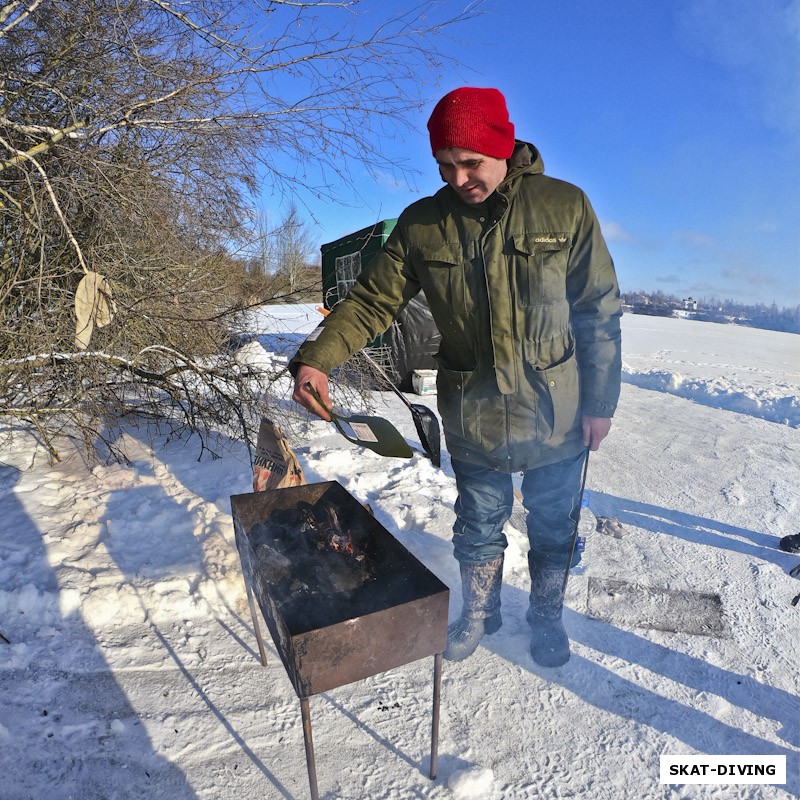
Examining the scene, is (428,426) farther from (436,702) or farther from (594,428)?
(436,702)

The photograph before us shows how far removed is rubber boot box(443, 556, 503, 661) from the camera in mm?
2215

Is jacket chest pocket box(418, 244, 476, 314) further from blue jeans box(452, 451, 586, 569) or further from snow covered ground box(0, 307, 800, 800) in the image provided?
snow covered ground box(0, 307, 800, 800)

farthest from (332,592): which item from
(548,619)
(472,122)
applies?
(472,122)

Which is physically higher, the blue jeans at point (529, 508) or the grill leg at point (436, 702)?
the blue jeans at point (529, 508)

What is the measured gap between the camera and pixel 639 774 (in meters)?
1.72

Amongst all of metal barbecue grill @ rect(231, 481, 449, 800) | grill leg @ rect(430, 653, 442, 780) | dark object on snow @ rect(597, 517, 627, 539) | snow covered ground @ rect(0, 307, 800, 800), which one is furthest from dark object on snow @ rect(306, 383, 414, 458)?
dark object on snow @ rect(597, 517, 627, 539)

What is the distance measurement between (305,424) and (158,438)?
4.68 feet

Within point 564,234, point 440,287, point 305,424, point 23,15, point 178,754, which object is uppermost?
point 23,15

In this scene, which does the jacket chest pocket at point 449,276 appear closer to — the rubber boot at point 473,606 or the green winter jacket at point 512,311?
the green winter jacket at point 512,311

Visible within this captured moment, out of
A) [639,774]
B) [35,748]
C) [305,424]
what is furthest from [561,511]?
[305,424]

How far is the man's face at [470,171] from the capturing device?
1.69 meters

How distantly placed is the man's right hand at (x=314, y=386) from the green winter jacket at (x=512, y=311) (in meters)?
0.05

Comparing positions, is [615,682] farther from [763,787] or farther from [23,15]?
[23,15]

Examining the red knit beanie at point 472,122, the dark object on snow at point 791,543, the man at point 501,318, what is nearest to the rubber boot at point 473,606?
the man at point 501,318
